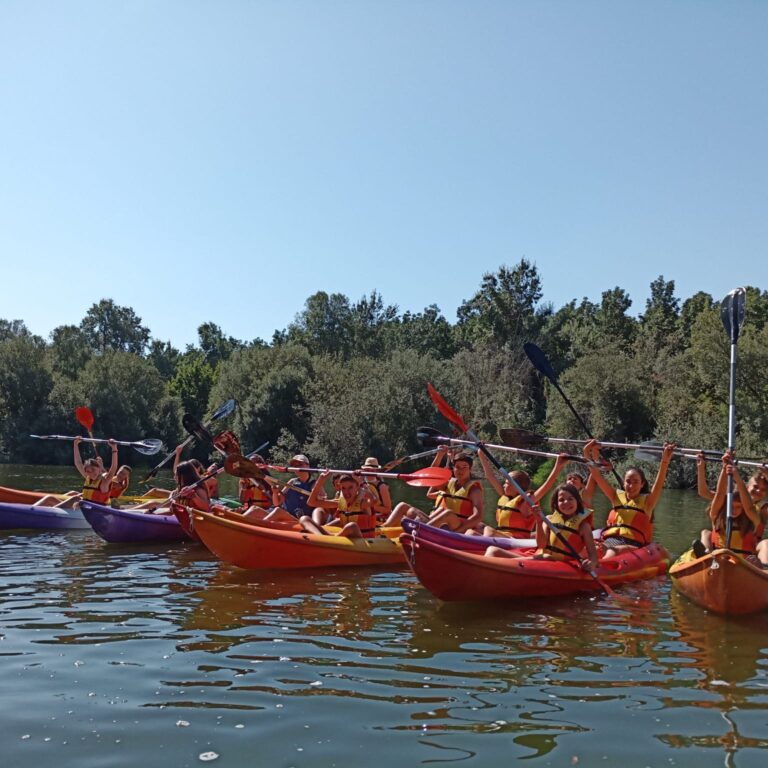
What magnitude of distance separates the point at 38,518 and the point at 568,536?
7.96 meters

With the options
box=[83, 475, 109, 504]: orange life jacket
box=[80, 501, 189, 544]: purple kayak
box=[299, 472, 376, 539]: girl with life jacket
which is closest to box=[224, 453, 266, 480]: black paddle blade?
box=[299, 472, 376, 539]: girl with life jacket

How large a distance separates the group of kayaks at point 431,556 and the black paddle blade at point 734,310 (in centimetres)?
227

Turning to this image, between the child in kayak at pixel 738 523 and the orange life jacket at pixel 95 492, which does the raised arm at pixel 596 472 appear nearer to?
the child in kayak at pixel 738 523

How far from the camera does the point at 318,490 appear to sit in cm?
1047

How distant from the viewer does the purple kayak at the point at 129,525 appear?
10.7 meters

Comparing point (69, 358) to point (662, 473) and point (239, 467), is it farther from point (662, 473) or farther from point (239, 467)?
point (662, 473)

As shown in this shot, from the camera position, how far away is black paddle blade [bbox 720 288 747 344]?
27.0ft

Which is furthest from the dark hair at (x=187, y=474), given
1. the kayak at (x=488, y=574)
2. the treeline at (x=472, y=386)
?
the treeline at (x=472, y=386)

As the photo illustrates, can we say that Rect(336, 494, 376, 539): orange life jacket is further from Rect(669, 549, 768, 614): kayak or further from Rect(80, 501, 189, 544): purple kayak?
Rect(669, 549, 768, 614): kayak

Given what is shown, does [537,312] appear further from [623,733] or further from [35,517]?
[623,733]

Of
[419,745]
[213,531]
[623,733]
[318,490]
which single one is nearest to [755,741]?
[623,733]

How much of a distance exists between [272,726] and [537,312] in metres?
44.1

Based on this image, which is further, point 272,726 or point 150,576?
point 150,576

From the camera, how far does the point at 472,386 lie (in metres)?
35.9
